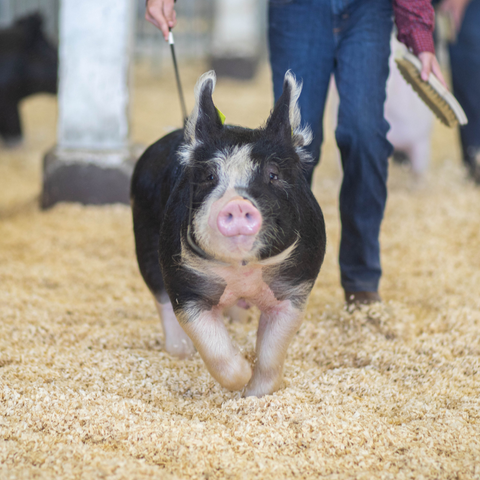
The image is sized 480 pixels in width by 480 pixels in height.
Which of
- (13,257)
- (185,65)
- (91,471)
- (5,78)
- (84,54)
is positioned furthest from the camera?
(185,65)

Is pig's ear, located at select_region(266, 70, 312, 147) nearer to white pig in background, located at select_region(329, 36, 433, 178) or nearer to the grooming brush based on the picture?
the grooming brush

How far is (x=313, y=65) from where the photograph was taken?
8.46ft

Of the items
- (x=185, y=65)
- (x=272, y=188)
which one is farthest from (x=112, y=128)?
(x=185, y=65)

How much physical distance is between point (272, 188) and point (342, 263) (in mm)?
971

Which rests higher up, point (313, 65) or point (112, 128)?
point (313, 65)

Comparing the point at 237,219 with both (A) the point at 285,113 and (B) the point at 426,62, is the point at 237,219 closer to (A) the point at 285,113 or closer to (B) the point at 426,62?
(A) the point at 285,113

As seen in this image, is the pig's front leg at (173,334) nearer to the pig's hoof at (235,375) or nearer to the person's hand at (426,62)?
the pig's hoof at (235,375)

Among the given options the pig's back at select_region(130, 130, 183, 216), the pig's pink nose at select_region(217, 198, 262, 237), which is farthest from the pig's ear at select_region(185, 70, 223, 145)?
the pig's pink nose at select_region(217, 198, 262, 237)

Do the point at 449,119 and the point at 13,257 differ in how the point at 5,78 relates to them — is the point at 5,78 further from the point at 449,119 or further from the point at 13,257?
the point at 449,119

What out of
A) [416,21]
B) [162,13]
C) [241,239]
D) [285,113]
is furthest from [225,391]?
[416,21]

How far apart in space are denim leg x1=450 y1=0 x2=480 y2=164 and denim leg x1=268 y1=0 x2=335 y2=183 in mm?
2761

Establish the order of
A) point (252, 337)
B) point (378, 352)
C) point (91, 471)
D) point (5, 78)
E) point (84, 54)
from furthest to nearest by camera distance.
A: point (5, 78)
point (84, 54)
point (252, 337)
point (378, 352)
point (91, 471)

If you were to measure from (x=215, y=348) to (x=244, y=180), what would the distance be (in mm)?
515

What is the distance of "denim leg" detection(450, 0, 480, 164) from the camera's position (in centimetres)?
495
